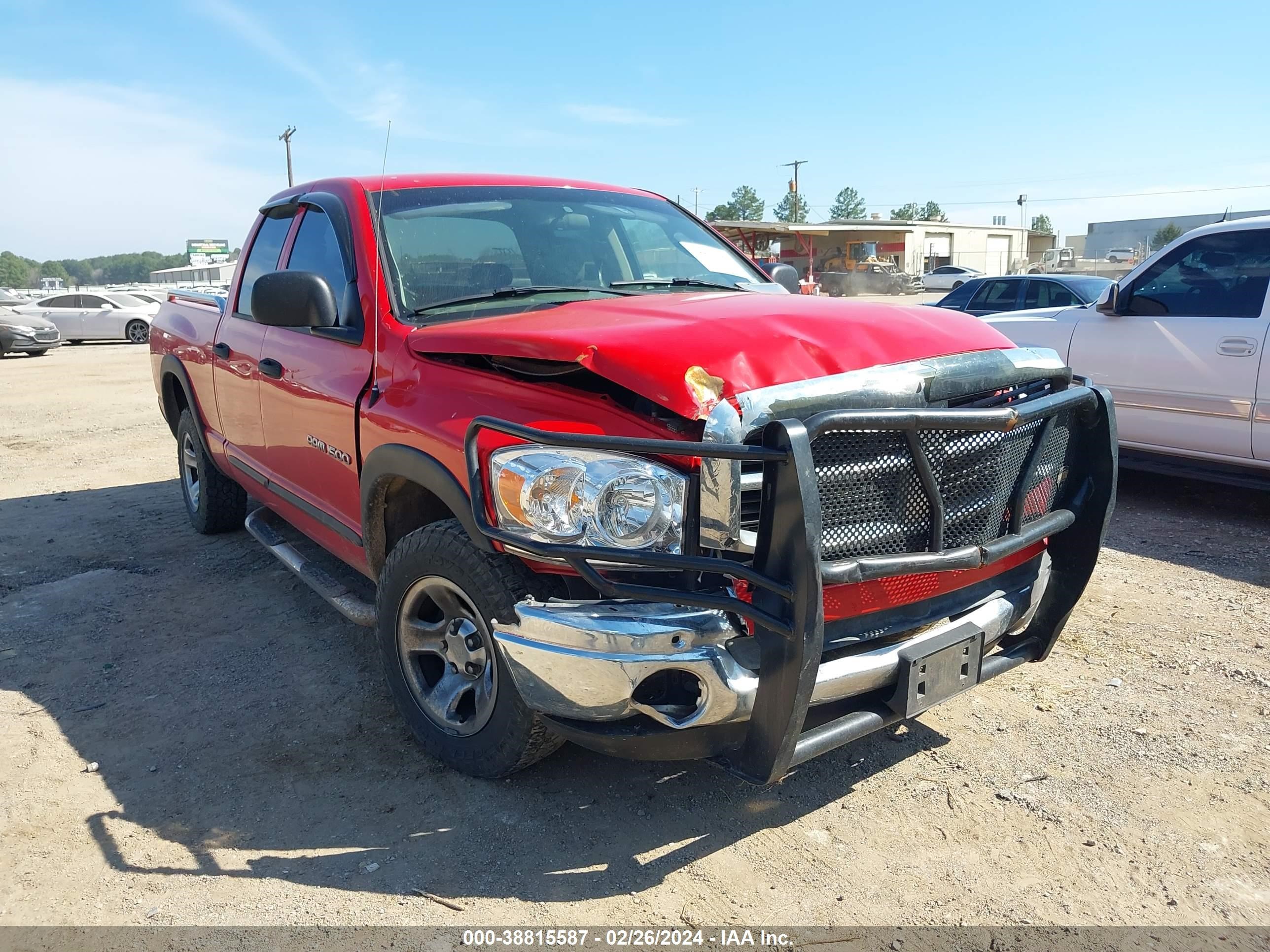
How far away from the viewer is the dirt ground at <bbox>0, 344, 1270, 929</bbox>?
98.9 inches

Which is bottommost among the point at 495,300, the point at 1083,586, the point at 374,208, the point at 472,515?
the point at 1083,586

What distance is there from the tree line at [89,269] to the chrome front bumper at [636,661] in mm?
114322

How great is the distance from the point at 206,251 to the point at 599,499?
11949 centimetres

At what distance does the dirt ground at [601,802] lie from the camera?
2.51 m

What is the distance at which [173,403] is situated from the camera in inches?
250

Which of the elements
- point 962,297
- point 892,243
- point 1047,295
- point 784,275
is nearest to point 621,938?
point 784,275

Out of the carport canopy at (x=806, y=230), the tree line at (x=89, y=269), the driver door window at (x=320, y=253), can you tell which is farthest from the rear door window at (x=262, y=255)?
the tree line at (x=89, y=269)

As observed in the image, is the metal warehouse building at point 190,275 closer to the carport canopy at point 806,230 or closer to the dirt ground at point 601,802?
the carport canopy at point 806,230

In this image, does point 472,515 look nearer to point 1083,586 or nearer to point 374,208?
point 374,208

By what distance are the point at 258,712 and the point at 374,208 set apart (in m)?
1.98

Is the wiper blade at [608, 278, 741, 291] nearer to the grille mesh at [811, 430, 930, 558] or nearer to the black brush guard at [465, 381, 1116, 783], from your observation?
the black brush guard at [465, 381, 1116, 783]

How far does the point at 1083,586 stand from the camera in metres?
3.10

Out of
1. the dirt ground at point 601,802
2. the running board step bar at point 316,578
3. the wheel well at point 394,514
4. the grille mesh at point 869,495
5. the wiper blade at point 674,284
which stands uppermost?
the wiper blade at point 674,284

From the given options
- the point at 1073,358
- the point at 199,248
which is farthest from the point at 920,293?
the point at 199,248
